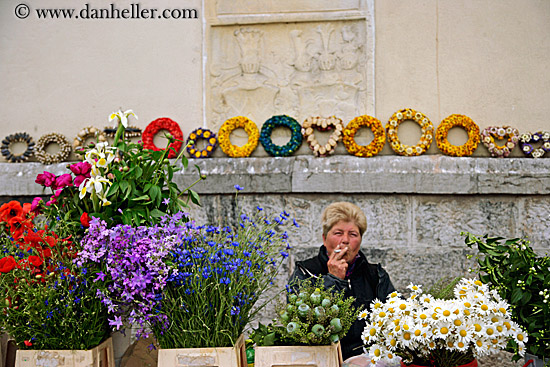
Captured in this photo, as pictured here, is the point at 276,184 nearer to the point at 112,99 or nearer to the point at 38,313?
the point at 112,99

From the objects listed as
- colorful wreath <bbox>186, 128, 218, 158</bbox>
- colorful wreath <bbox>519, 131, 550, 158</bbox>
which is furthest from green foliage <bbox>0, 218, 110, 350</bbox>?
colorful wreath <bbox>519, 131, 550, 158</bbox>

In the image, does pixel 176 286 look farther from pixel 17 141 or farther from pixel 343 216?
pixel 17 141

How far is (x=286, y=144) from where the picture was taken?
3719 mm

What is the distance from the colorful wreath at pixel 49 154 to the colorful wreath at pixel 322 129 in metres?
1.74

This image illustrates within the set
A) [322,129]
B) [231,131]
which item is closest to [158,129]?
[231,131]

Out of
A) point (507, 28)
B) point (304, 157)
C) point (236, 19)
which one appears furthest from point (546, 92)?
point (236, 19)

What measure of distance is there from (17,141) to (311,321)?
321cm

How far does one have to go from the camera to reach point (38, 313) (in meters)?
1.54

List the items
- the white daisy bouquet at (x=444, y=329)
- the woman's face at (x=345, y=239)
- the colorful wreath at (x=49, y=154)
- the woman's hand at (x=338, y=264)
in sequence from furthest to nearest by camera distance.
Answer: the colorful wreath at (x=49, y=154)
the woman's face at (x=345, y=239)
the woman's hand at (x=338, y=264)
the white daisy bouquet at (x=444, y=329)

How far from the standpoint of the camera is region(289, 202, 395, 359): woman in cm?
251

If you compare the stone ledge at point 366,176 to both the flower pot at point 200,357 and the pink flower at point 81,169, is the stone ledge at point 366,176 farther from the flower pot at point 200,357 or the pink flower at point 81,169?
the flower pot at point 200,357

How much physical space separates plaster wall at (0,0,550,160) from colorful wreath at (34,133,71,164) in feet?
0.26

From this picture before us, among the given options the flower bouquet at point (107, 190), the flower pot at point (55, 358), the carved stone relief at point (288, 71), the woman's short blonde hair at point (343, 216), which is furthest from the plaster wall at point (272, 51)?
the flower pot at point (55, 358)

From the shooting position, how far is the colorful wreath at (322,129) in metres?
3.64
